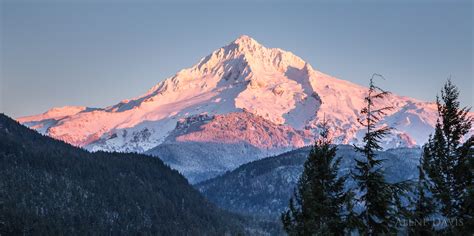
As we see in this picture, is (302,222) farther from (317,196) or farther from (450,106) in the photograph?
(450,106)

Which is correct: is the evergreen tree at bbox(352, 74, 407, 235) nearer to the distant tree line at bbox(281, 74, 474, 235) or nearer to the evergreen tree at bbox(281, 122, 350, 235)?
the distant tree line at bbox(281, 74, 474, 235)

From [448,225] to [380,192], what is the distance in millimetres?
7662

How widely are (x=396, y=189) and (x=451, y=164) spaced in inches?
334

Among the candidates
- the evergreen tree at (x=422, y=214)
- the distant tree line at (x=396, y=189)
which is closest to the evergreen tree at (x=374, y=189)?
the distant tree line at (x=396, y=189)

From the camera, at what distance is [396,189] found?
5022 centimetres

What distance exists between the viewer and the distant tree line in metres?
51.2

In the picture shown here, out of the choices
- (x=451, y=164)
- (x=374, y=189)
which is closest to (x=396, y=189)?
(x=374, y=189)

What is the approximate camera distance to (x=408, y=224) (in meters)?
57.1

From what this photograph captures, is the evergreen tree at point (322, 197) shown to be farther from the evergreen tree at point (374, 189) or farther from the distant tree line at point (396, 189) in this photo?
the evergreen tree at point (374, 189)

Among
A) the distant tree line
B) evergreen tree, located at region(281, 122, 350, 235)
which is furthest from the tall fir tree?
evergreen tree, located at region(281, 122, 350, 235)

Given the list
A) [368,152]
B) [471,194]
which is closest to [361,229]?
[368,152]

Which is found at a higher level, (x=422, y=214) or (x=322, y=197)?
(x=322, y=197)

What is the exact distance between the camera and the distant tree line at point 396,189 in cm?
5116

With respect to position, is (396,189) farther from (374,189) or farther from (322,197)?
(322,197)
